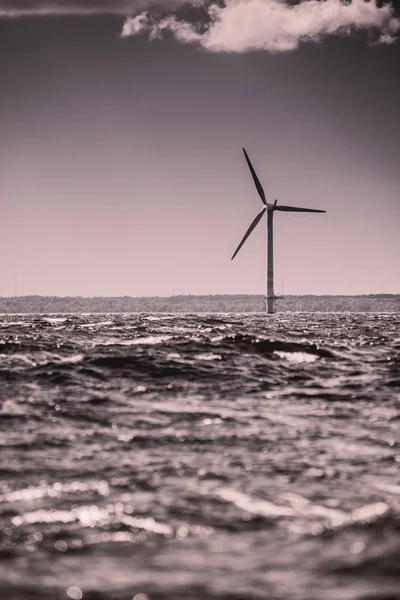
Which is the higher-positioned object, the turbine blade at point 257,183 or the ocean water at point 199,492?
the turbine blade at point 257,183

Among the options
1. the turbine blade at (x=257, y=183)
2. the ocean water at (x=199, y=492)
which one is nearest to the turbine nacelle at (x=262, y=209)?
the turbine blade at (x=257, y=183)

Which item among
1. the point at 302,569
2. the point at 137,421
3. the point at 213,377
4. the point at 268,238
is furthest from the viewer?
the point at 268,238

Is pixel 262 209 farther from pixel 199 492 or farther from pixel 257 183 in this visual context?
pixel 199 492

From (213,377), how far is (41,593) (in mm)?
15578

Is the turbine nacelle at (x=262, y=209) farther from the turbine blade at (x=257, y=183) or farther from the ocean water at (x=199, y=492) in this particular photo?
the ocean water at (x=199, y=492)

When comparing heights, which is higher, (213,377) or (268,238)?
(268,238)

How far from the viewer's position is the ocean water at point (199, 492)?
20.2ft

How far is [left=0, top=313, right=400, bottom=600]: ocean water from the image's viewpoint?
6152 millimetres

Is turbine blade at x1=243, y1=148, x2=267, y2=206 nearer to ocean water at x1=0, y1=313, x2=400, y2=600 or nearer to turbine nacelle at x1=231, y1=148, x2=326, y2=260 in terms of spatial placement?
turbine nacelle at x1=231, y1=148, x2=326, y2=260

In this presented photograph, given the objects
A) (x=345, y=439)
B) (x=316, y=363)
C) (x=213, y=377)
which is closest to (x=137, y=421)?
(x=345, y=439)

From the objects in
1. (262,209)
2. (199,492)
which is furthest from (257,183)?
(199,492)

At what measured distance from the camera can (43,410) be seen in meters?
15.0

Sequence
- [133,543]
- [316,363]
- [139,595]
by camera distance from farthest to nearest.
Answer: [316,363], [133,543], [139,595]

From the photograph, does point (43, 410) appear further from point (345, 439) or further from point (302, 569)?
point (302, 569)
